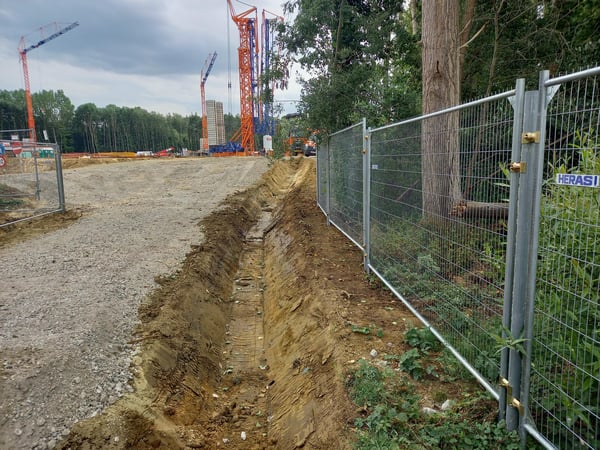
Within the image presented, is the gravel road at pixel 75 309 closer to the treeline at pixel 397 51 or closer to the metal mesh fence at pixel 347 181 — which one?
the metal mesh fence at pixel 347 181

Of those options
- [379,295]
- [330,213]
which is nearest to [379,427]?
[379,295]

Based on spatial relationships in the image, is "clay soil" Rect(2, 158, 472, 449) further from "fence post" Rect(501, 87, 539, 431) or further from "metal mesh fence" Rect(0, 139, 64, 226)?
"metal mesh fence" Rect(0, 139, 64, 226)

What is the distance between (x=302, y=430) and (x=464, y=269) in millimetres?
1911

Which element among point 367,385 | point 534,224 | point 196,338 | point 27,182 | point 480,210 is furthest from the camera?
point 27,182

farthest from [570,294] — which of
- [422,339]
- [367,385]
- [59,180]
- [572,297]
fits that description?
[59,180]

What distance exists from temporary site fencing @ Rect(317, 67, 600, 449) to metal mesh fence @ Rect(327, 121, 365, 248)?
6.77 feet

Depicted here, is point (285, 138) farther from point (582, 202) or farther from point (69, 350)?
point (582, 202)

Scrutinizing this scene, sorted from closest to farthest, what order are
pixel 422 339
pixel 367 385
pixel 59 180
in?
pixel 367 385 < pixel 422 339 < pixel 59 180

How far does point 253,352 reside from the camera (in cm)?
571

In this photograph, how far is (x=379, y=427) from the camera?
8.68 ft

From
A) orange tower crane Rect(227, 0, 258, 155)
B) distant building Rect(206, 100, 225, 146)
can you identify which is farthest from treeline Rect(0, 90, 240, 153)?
orange tower crane Rect(227, 0, 258, 155)

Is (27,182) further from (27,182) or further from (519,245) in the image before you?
(519,245)

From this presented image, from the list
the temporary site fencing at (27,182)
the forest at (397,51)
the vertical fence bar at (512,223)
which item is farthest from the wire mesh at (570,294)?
the temporary site fencing at (27,182)

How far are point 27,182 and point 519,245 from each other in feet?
43.9
